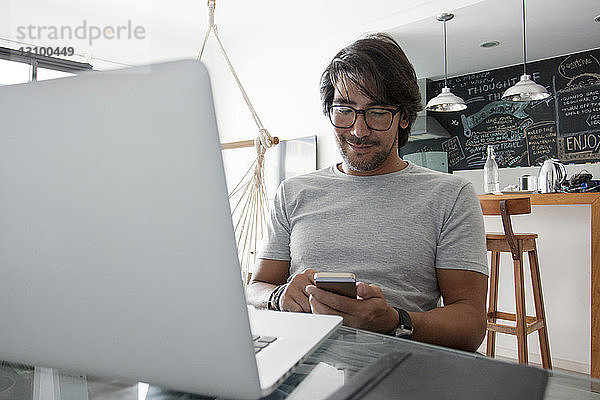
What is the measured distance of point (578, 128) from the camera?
3.84 metres

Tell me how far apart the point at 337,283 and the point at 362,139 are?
0.52 meters

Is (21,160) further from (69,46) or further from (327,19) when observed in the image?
(69,46)

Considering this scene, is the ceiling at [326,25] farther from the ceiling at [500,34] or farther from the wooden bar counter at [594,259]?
the wooden bar counter at [594,259]

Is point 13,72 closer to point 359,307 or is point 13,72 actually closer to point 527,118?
point 359,307

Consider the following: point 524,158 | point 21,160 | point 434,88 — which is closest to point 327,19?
point 434,88

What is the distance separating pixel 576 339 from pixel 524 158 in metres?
1.93

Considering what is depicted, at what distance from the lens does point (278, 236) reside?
4.22ft

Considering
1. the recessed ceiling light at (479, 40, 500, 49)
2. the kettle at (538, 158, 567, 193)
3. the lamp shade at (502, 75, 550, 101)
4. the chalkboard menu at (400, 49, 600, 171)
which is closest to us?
the kettle at (538, 158, 567, 193)

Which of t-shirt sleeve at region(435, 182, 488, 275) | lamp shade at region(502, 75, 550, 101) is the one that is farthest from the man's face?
lamp shade at region(502, 75, 550, 101)

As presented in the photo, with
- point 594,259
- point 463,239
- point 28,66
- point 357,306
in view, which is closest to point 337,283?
point 357,306

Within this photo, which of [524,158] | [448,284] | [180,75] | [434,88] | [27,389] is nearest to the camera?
[180,75]

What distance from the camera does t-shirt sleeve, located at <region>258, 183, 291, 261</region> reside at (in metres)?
1.27

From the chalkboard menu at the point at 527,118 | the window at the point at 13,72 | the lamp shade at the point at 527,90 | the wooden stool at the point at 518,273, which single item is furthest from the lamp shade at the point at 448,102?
the window at the point at 13,72

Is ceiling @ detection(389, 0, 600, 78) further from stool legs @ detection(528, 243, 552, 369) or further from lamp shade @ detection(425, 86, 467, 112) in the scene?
stool legs @ detection(528, 243, 552, 369)
